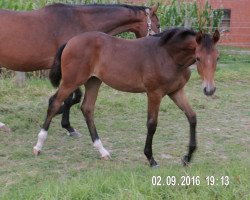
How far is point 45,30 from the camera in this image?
21.9ft

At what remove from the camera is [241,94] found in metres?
9.93

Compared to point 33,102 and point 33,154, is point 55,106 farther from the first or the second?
point 33,102

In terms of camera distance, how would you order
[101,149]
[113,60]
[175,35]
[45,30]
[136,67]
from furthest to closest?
[45,30] < [101,149] < [113,60] < [136,67] < [175,35]

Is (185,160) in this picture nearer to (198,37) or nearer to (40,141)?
(198,37)

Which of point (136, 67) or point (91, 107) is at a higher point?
point (136, 67)

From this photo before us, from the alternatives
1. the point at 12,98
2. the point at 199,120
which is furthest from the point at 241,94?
the point at 12,98

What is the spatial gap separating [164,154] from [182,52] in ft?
4.60

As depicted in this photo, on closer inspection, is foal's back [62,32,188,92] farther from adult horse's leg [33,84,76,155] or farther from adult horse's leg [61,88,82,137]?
adult horse's leg [61,88,82,137]

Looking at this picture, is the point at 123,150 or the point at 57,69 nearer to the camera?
the point at 57,69

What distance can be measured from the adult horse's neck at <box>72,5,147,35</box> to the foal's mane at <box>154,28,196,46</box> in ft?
5.73

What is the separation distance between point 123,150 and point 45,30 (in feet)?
6.59

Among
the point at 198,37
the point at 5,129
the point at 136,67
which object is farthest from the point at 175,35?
the point at 5,129

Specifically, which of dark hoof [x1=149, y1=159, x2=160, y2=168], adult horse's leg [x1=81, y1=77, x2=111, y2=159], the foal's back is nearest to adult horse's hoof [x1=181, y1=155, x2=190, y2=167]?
dark hoof [x1=149, y1=159, x2=160, y2=168]
